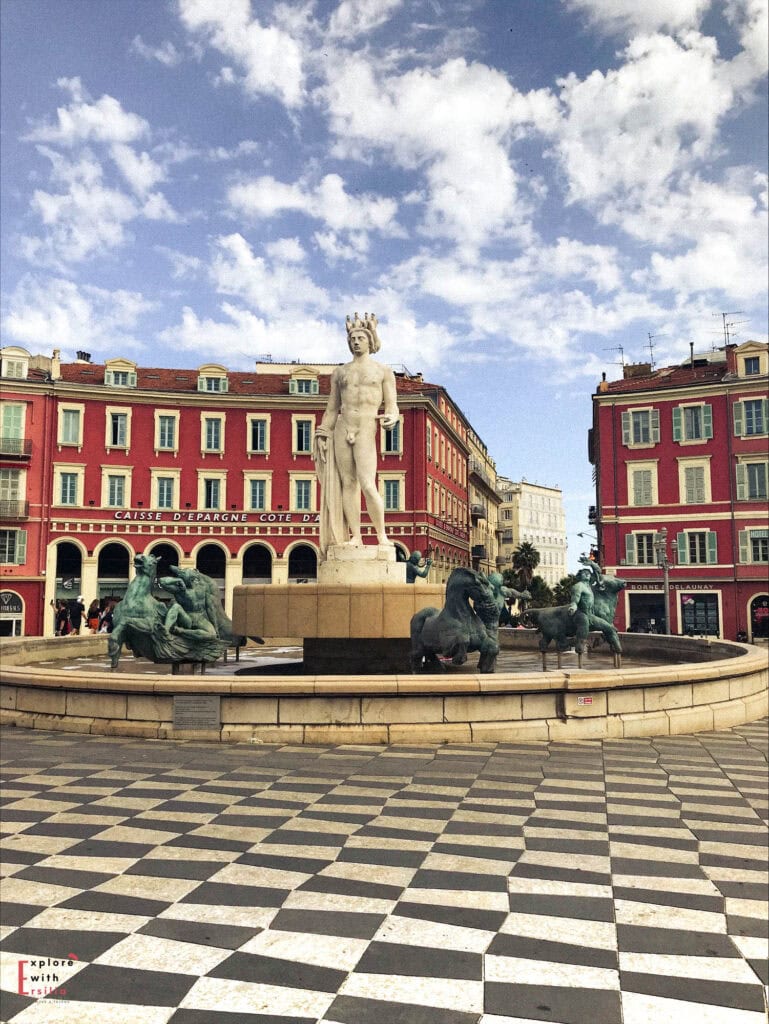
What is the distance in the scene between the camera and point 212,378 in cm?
4516

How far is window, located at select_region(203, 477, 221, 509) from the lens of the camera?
142 ft

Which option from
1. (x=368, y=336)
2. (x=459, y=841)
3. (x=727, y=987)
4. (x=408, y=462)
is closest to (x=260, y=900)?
(x=459, y=841)

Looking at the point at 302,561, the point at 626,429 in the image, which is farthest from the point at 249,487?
the point at 626,429

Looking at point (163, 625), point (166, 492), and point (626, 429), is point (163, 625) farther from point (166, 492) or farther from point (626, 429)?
point (626, 429)

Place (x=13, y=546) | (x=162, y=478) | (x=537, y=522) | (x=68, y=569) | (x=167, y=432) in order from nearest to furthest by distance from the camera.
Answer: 1. (x=13, y=546)
2. (x=68, y=569)
3. (x=162, y=478)
4. (x=167, y=432)
5. (x=537, y=522)

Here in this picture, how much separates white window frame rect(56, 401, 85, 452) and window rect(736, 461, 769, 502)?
35759mm

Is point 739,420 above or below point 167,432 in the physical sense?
above

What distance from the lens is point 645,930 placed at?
3842 mm

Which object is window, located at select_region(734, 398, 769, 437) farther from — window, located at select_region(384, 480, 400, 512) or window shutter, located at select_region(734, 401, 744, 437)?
window, located at select_region(384, 480, 400, 512)

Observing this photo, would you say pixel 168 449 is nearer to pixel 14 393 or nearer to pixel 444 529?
pixel 14 393

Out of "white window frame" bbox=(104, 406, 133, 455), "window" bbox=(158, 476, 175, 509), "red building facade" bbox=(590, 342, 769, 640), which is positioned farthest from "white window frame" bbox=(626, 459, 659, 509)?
"white window frame" bbox=(104, 406, 133, 455)

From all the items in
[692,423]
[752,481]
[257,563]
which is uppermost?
[692,423]

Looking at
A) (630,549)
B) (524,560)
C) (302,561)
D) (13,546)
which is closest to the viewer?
(13,546)

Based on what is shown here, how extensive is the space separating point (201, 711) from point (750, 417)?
4045cm
